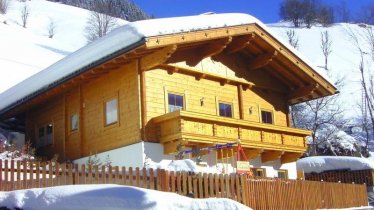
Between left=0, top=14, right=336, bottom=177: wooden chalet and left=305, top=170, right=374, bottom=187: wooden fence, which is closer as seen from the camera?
left=0, top=14, right=336, bottom=177: wooden chalet

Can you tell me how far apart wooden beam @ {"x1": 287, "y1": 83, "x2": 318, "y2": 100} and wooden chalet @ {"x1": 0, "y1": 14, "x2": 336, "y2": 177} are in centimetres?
5

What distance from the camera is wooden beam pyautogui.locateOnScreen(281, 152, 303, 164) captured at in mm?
23016

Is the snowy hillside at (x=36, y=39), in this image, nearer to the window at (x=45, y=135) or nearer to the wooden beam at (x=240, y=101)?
the window at (x=45, y=135)

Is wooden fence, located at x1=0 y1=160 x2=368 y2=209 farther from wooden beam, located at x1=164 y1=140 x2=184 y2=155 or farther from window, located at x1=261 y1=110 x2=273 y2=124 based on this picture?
window, located at x1=261 y1=110 x2=273 y2=124

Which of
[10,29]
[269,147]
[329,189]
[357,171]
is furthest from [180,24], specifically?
[10,29]

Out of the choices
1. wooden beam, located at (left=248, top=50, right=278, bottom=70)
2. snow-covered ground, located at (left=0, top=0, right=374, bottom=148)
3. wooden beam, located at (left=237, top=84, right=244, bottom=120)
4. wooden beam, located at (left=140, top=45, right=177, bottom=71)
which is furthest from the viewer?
snow-covered ground, located at (left=0, top=0, right=374, bottom=148)

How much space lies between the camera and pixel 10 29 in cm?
6359

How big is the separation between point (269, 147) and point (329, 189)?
3.31 metres

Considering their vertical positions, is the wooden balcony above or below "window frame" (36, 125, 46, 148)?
below

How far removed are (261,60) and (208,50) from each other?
3.22 m

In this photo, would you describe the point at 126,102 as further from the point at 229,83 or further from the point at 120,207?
the point at 120,207

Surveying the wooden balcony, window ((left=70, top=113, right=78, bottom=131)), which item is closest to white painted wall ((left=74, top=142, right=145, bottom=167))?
the wooden balcony

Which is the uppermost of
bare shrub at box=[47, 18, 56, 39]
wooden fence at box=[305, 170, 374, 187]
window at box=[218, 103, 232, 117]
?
bare shrub at box=[47, 18, 56, 39]

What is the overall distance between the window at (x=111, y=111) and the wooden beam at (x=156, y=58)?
6.69 ft
